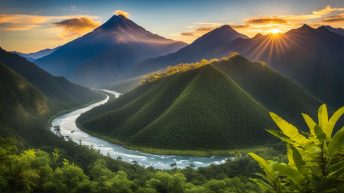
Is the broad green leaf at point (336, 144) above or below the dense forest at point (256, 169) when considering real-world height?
above

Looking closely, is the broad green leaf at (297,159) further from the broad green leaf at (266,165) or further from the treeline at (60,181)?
the treeline at (60,181)

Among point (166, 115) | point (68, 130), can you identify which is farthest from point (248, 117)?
point (68, 130)

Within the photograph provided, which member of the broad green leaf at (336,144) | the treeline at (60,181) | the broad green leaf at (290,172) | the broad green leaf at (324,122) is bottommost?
the treeline at (60,181)

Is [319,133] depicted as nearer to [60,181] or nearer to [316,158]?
[316,158]

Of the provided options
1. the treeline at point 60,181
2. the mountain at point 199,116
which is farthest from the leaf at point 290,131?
the mountain at point 199,116

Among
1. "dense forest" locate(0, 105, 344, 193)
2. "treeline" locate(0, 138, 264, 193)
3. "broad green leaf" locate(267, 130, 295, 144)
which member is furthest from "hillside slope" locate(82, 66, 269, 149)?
"broad green leaf" locate(267, 130, 295, 144)

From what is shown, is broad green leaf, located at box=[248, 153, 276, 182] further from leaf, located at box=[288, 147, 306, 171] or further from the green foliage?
leaf, located at box=[288, 147, 306, 171]

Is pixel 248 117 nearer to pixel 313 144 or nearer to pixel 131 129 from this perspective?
pixel 131 129
